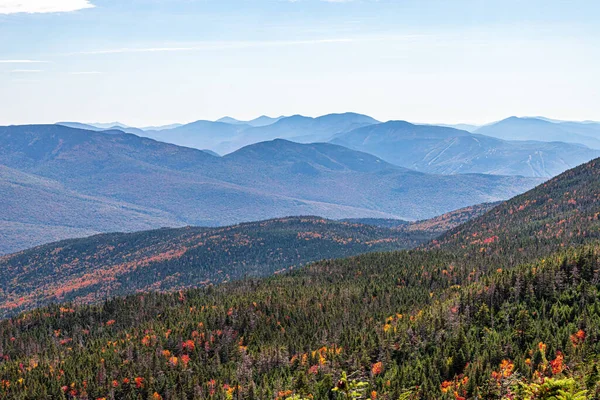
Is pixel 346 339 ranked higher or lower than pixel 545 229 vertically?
lower

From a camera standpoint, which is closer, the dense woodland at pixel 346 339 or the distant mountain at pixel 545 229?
the dense woodland at pixel 346 339

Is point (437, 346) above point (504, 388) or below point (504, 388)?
below

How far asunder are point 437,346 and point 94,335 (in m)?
66.7

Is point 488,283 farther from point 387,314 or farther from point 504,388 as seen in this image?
point 504,388

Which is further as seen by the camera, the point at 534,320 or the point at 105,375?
the point at 105,375

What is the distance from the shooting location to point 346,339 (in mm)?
80312

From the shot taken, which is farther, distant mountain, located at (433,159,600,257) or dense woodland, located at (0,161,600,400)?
distant mountain, located at (433,159,600,257)

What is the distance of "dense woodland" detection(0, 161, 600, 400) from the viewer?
62281 mm

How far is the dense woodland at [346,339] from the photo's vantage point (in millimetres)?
62281

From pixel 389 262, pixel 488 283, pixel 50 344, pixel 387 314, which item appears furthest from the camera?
pixel 389 262

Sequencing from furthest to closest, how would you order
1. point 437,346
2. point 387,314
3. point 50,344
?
→ point 50,344 → point 387,314 → point 437,346

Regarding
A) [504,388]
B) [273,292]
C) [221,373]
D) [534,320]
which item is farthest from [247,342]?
[504,388]

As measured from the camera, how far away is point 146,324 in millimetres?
106062

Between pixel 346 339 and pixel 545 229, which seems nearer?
pixel 346 339
